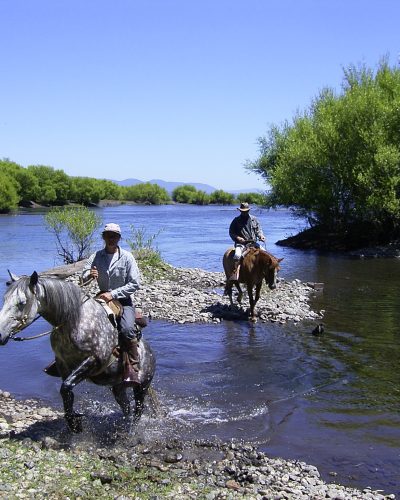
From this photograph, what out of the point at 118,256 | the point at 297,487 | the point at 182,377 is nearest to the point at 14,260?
the point at 182,377

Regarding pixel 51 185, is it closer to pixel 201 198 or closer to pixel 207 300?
pixel 201 198

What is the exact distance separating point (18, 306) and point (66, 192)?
115521 mm

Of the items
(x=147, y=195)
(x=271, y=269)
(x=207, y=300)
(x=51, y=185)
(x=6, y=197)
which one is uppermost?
(x=51, y=185)

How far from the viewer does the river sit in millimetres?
Answer: 7633

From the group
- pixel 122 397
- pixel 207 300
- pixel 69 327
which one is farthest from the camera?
pixel 207 300

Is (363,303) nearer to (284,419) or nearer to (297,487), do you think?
(284,419)

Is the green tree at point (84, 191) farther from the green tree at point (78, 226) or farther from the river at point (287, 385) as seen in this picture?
the river at point (287, 385)

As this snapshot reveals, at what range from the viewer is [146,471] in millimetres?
6551

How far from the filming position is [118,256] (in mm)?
7773

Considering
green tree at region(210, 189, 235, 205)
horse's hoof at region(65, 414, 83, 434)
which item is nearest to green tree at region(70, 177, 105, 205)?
green tree at region(210, 189, 235, 205)

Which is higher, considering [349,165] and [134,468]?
[349,165]

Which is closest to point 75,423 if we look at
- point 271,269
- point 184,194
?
point 271,269

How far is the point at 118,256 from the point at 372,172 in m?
26.4

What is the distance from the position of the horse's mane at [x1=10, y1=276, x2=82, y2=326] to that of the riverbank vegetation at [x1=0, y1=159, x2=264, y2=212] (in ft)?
219
